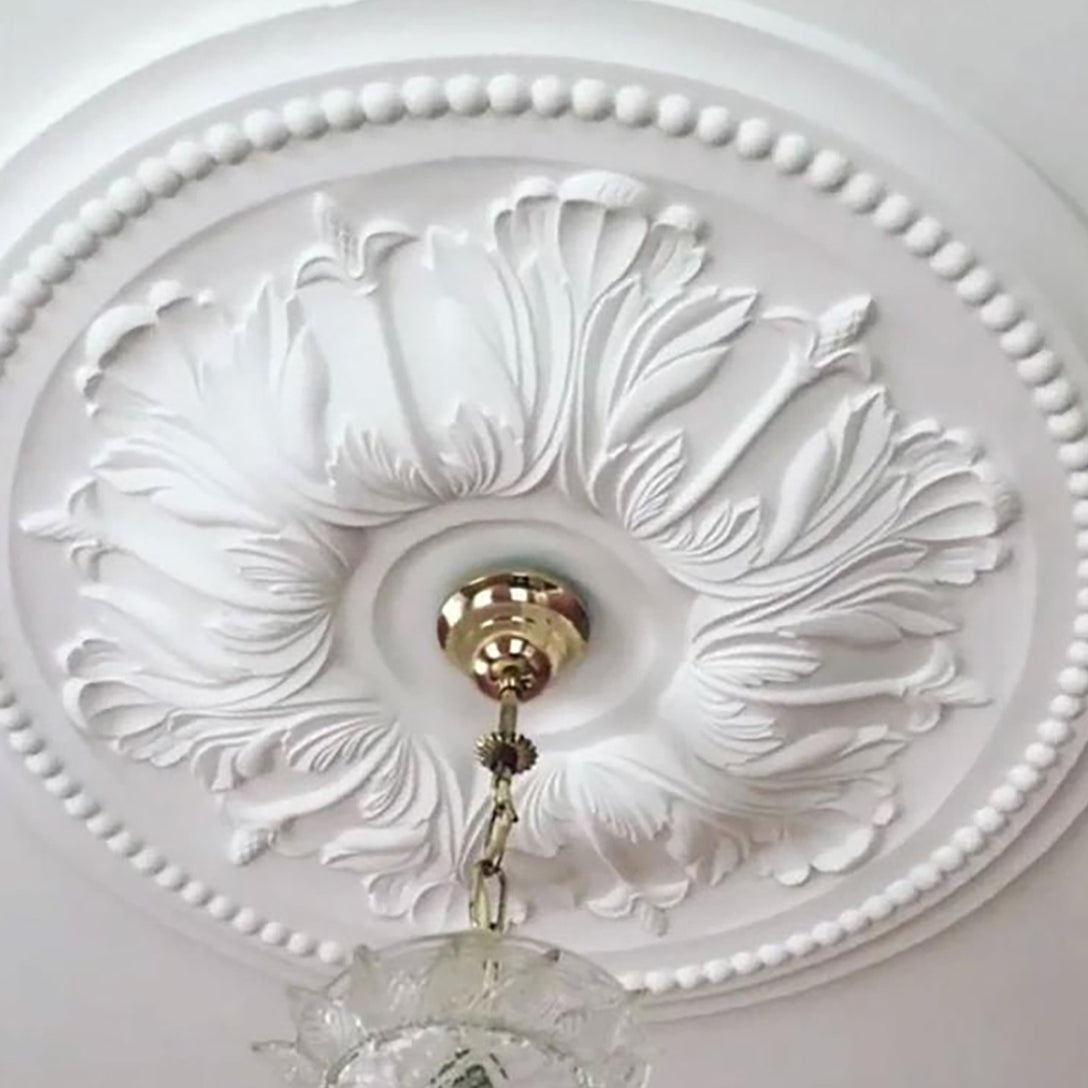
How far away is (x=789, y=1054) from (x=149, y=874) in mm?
624

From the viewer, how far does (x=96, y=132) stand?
104 centimetres

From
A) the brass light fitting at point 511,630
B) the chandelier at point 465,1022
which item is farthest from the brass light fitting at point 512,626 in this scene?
the chandelier at point 465,1022

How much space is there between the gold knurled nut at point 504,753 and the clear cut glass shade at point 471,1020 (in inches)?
8.4

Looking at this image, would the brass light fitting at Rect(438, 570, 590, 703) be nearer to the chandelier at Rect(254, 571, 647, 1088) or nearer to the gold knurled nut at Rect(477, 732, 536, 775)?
the gold knurled nut at Rect(477, 732, 536, 775)

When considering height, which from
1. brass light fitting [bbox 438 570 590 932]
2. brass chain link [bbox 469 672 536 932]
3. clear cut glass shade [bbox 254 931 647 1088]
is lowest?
clear cut glass shade [bbox 254 931 647 1088]

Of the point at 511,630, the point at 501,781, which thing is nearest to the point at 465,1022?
the point at 501,781

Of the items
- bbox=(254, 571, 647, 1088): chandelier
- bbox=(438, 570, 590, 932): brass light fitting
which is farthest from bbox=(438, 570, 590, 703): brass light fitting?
bbox=(254, 571, 647, 1088): chandelier

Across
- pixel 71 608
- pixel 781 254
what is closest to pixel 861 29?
pixel 781 254

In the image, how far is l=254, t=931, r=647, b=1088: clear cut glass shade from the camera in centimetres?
94

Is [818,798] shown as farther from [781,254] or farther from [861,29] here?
[861,29]

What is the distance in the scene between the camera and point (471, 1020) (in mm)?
942

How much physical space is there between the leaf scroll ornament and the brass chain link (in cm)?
11

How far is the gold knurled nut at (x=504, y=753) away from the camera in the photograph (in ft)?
3.91

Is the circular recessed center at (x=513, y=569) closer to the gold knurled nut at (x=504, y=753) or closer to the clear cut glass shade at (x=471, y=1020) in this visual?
the gold knurled nut at (x=504, y=753)
